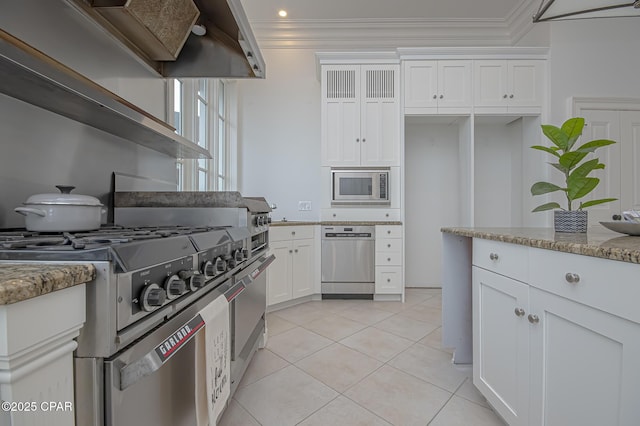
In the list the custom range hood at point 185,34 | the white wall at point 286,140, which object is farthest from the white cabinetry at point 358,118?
the custom range hood at point 185,34

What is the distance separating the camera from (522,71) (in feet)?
10.1

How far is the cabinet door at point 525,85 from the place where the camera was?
307cm

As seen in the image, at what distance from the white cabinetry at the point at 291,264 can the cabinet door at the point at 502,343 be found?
183cm

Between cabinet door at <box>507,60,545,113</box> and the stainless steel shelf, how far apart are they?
3.46 m

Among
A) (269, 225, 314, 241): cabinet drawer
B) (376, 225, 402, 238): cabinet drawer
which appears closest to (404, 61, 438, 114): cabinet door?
(376, 225, 402, 238): cabinet drawer

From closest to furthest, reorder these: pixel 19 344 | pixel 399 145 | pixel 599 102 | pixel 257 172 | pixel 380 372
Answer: pixel 19 344, pixel 380 372, pixel 599 102, pixel 399 145, pixel 257 172

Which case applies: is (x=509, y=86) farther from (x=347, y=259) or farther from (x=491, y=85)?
(x=347, y=259)

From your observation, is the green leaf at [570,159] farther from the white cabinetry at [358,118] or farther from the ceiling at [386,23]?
the ceiling at [386,23]

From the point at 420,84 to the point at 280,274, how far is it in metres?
2.59

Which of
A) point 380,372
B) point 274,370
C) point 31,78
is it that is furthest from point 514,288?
point 31,78

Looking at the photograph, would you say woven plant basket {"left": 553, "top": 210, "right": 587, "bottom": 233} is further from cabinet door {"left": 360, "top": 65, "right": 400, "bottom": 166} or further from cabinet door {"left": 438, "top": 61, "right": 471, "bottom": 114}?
cabinet door {"left": 438, "top": 61, "right": 471, "bottom": 114}

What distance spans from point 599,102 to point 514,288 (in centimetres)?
325

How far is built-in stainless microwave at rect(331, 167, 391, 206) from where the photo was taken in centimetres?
322

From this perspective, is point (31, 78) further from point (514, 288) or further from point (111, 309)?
point (514, 288)
